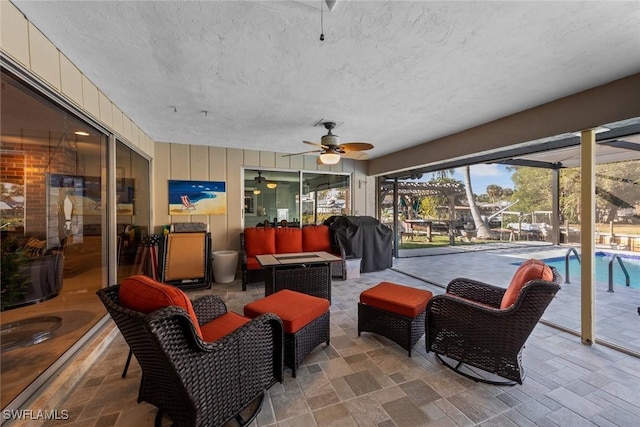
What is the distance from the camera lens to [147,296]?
50.5 inches

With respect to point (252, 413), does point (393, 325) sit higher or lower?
higher

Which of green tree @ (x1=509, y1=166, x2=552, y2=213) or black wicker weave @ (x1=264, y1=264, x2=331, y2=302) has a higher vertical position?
green tree @ (x1=509, y1=166, x2=552, y2=213)

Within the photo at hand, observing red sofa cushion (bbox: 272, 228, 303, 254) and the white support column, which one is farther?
red sofa cushion (bbox: 272, 228, 303, 254)

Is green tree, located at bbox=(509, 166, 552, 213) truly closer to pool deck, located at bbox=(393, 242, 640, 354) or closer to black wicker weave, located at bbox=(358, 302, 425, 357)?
pool deck, located at bbox=(393, 242, 640, 354)

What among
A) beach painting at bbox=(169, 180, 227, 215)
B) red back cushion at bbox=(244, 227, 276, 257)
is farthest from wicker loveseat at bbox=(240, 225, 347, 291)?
beach painting at bbox=(169, 180, 227, 215)

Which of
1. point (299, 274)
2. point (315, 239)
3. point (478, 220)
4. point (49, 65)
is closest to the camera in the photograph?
point (49, 65)

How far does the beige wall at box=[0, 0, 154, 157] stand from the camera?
4.91ft

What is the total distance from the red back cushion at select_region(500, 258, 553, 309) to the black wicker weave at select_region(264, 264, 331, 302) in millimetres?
2051

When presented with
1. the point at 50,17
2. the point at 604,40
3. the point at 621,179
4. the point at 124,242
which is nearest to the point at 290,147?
the point at 124,242

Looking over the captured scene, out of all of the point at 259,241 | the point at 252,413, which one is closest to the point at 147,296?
the point at 252,413

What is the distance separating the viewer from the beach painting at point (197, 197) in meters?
4.77

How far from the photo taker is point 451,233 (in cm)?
923

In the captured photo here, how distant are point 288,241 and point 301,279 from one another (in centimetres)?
172

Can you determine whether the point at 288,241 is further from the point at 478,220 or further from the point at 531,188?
the point at 531,188
